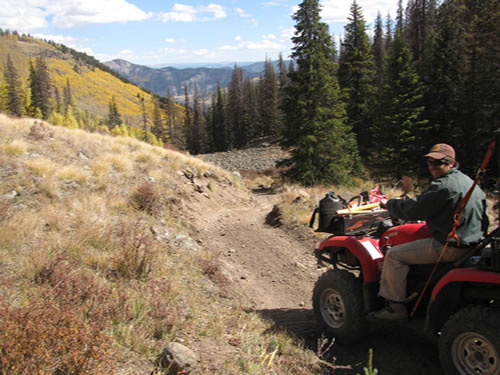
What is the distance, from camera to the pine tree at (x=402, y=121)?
88.8 feet

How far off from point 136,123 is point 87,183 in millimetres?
167658

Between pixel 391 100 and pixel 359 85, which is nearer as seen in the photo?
pixel 391 100

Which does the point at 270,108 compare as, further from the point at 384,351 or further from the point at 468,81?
the point at 384,351

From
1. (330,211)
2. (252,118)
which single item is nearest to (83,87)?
(252,118)

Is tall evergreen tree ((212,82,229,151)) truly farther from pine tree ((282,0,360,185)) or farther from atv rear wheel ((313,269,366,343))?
atv rear wheel ((313,269,366,343))

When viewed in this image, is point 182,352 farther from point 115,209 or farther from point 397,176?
point 397,176

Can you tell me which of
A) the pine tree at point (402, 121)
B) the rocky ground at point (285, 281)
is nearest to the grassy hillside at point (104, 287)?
the rocky ground at point (285, 281)

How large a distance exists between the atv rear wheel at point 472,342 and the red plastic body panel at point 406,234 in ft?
2.80

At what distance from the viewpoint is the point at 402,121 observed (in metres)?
27.3

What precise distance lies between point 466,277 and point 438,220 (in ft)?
1.80

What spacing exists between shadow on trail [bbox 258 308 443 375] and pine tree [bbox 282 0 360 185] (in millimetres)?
16686

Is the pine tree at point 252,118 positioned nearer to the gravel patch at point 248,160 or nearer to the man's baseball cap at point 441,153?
the gravel patch at point 248,160

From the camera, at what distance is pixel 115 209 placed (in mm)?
8398

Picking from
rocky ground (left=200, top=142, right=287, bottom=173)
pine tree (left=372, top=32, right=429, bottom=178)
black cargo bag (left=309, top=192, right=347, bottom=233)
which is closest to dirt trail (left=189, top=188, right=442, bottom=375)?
black cargo bag (left=309, top=192, right=347, bottom=233)
